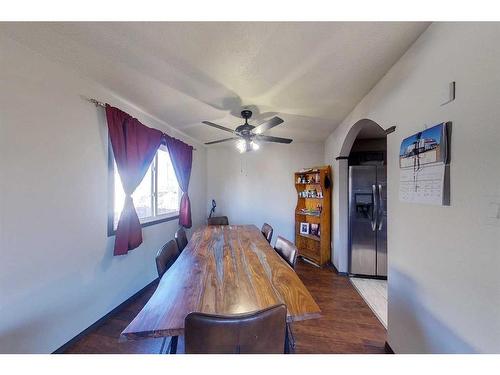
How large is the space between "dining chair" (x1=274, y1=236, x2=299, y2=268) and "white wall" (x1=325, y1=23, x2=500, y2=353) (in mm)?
794

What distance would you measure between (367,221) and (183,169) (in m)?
3.14

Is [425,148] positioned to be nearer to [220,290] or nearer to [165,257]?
[220,290]

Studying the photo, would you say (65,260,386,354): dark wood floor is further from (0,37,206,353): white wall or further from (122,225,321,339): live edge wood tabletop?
(122,225,321,339): live edge wood tabletop

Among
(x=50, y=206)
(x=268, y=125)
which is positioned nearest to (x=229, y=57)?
(x=268, y=125)

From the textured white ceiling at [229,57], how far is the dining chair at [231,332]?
157 cm

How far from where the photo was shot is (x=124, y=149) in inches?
83.0

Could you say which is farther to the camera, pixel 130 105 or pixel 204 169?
pixel 204 169

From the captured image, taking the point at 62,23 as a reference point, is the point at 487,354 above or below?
below

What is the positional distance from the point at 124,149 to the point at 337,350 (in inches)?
110

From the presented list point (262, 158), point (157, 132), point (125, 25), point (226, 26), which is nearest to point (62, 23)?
point (125, 25)

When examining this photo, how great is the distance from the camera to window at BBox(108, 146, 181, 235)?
2137 millimetres

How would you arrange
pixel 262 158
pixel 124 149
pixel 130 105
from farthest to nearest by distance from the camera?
pixel 262 158, pixel 130 105, pixel 124 149

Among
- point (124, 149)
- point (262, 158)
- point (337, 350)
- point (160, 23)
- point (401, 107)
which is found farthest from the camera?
point (262, 158)
